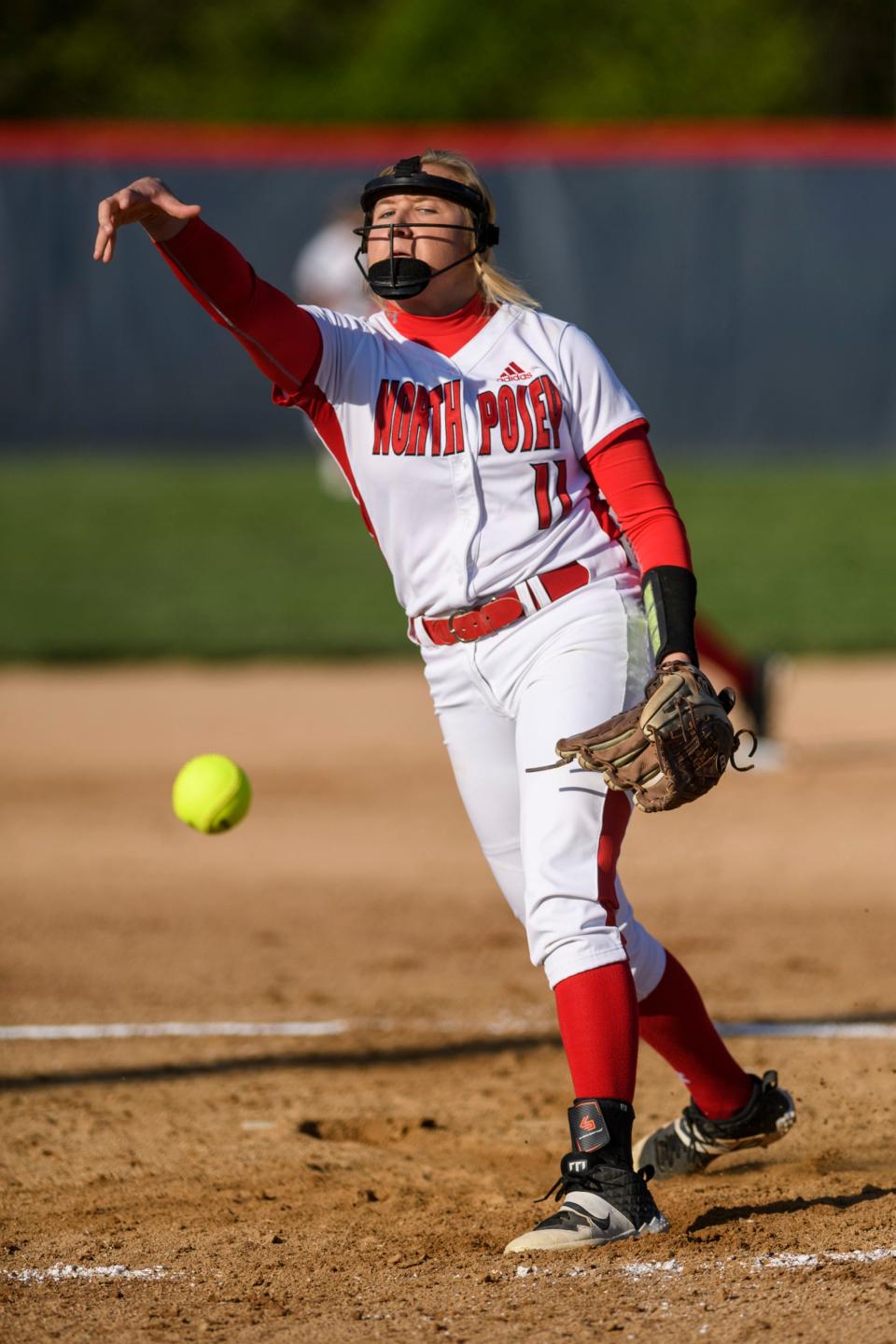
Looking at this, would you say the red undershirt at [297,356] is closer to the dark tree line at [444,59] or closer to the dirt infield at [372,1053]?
the dirt infield at [372,1053]

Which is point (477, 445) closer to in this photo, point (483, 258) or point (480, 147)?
point (483, 258)

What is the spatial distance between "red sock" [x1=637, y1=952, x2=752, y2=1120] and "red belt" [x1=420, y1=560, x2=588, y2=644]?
724mm

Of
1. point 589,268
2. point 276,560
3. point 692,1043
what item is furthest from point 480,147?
point 692,1043

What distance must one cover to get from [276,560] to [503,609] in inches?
371

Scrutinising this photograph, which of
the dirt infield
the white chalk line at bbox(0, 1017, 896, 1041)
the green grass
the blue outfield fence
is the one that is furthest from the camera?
the blue outfield fence

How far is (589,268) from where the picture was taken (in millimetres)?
16250

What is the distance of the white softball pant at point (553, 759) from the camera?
300 centimetres

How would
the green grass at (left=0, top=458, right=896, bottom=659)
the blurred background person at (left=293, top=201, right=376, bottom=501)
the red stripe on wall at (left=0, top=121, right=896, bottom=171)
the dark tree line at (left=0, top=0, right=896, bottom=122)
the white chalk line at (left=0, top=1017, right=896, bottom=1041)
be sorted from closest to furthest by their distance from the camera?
the white chalk line at (left=0, top=1017, right=896, bottom=1041) → the green grass at (left=0, top=458, right=896, bottom=659) → the blurred background person at (left=293, top=201, right=376, bottom=501) → the red stripe on wall at (left=0, top=121, right=896, bottom=171) → the dark tree line at (left=0, top=0, right=896, bottom=122)

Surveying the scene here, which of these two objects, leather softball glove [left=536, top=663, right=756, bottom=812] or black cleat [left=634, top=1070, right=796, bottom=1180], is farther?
black cleat [left=634, top=1070, right=796, bottom=1180]

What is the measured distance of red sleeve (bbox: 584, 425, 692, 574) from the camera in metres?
3.11

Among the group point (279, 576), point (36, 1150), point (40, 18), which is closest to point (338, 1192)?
point (36, 1150)

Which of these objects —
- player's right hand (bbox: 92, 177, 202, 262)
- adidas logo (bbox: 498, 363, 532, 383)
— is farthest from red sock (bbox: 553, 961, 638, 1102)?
player's right hand (bbox: 92, 177, 202, 262)

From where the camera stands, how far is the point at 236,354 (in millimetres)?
16250

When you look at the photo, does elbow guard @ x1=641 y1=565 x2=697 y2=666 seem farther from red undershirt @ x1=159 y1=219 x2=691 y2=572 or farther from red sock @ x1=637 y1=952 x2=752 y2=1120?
red sock @ x1=637 y1=952 x2=752 y2=1120
